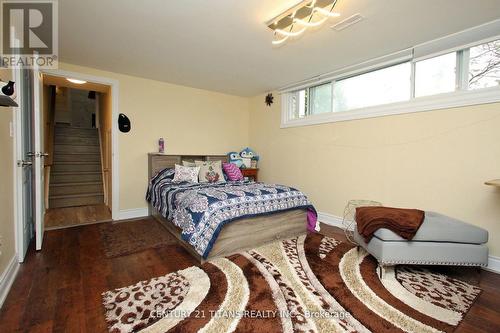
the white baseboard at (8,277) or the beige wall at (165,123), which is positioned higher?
the beige wall at (165,123)

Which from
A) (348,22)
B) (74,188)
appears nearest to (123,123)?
(74,188)

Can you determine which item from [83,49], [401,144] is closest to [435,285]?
[401,144]

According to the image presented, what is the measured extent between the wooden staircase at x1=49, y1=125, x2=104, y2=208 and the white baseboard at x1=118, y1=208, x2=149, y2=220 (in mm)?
1471

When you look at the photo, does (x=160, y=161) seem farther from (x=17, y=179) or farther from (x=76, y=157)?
(x=76, y=157)

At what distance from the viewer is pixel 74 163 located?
541 cm

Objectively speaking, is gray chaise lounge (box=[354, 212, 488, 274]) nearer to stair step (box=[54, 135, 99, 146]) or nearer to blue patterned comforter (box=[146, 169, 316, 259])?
blue patterned comforter (box=[146, 169, 316, 259])

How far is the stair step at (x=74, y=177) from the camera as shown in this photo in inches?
193

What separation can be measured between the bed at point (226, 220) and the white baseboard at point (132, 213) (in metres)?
0.49

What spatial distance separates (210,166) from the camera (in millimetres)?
3926

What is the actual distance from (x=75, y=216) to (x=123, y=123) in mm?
1752

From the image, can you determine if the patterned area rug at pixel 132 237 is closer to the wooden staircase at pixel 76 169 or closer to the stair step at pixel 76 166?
the wooden staircase at pixel 76 169

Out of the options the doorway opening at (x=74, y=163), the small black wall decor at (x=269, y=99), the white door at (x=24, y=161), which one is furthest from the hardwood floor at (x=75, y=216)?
the small black wall decor at (x=269, y=99)

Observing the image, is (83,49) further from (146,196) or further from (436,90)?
(436,90)

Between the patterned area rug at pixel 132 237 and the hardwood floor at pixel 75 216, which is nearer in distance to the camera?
the patterned area rug at pixel 132 237
